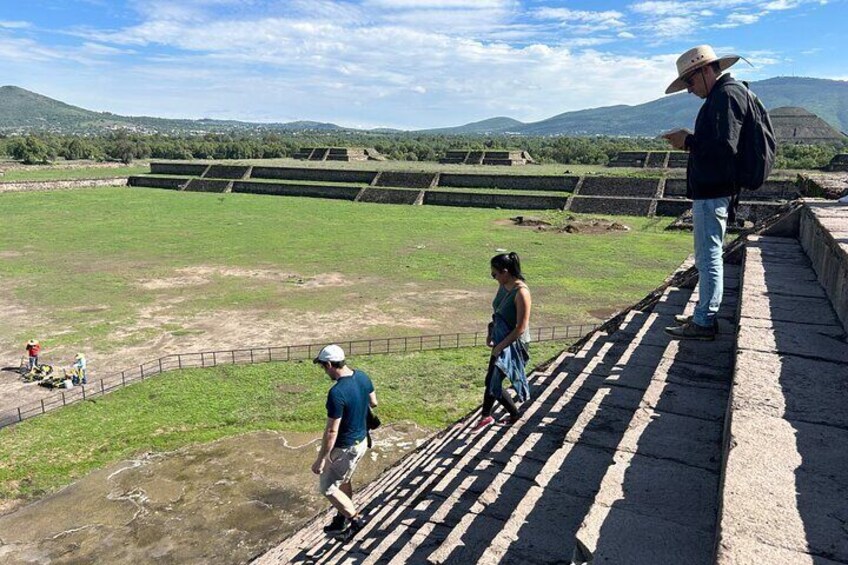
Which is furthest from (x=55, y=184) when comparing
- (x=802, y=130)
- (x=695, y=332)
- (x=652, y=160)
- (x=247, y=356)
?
(x=802, y=130)

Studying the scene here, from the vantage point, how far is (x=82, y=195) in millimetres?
48156

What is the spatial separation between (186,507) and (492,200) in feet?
117

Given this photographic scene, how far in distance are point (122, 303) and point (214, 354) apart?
21.0 feet

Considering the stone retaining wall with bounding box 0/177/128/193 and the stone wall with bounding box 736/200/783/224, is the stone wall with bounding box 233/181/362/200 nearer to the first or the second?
the stone retaining wall with bounding box 0/177/128/193

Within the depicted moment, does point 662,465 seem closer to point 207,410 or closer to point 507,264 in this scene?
point 507,264

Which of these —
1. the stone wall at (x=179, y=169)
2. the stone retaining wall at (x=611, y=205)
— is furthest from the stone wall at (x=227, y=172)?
the stone retaining wall at (x=611, y=205)

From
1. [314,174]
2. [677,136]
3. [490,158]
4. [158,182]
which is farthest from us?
[490,158]

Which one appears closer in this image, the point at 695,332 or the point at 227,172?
the point at 695,332

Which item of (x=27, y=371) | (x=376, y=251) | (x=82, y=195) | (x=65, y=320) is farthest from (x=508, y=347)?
(x=82, y=195)

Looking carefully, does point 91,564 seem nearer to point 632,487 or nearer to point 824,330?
point 632,487

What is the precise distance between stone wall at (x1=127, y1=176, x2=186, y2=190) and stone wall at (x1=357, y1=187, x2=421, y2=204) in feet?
65.9

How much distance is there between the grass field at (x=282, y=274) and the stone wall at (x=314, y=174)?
12168 millimetres

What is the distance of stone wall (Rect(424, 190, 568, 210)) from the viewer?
1543 inches

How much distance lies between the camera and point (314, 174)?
51438mm
